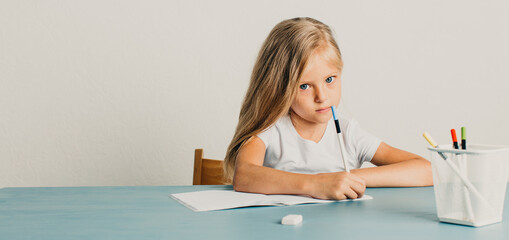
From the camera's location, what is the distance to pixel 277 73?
126cm

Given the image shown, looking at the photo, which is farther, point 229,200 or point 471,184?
point 229,200

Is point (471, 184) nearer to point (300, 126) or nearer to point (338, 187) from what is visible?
point (338, 187)

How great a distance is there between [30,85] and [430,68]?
5.00 ft

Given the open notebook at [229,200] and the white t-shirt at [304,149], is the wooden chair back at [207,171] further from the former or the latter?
the open notebook at [229,200]

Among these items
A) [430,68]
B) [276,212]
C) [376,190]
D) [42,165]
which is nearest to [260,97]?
[376,190]

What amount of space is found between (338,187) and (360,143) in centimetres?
43

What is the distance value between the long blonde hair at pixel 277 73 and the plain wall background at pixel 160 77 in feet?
2.16

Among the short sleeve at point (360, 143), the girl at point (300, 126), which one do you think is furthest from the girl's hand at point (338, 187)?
the short sleeve at point (360, 143)

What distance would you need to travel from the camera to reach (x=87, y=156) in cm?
192

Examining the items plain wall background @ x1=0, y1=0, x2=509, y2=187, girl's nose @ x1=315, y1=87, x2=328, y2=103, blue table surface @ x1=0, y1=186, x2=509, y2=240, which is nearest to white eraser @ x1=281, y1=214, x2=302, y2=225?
blue table surface @ x1=0, y1=186, x2=509, y2=240

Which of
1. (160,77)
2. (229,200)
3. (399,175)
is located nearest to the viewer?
(229,200)

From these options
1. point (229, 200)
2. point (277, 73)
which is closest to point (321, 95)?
point (277, 73)

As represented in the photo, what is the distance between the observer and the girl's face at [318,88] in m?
1.20

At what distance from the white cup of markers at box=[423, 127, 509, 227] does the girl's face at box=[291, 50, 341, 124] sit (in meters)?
0.44
